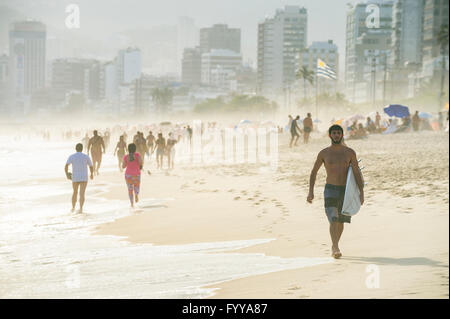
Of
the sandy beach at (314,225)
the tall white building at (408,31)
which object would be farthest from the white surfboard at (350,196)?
the tall white building at (408,31)

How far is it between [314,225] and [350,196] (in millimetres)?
2919

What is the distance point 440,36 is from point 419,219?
4761 centimetres

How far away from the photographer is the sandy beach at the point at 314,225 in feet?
19.0

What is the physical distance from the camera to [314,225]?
9648 millimetres

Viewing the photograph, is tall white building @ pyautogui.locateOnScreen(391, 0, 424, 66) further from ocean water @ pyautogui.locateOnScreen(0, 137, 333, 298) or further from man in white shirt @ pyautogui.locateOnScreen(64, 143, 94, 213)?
ocean water @ pyautogui.locateOnScreen(0, 137, 333, 298)

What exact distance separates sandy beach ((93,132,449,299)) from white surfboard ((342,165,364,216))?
1.70ft

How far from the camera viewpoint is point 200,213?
1237cm

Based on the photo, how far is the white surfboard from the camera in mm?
6777

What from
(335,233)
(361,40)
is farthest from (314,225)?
(361,40)

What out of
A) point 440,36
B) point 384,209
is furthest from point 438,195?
point 440,36

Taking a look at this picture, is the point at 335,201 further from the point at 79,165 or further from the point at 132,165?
the point at 132,165

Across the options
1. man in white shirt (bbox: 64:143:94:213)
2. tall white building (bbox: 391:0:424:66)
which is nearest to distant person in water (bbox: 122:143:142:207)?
man in white shirt (bbox: 64:143:94:213)

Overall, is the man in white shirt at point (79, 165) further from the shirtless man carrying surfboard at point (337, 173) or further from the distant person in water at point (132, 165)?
the shirtless man carrying surfboard at point (337, 173)
